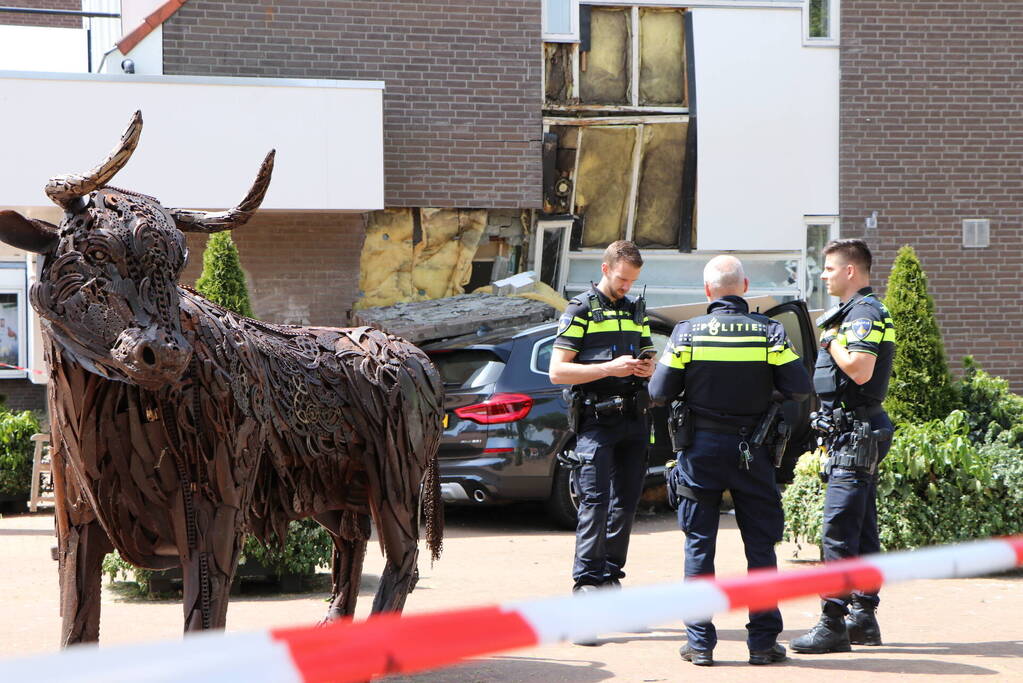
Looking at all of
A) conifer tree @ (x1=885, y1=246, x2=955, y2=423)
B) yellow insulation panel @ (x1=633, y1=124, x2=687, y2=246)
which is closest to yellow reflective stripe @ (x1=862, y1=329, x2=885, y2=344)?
conifer tree @ (x1=885, y1=246, x2=955, y2=423)

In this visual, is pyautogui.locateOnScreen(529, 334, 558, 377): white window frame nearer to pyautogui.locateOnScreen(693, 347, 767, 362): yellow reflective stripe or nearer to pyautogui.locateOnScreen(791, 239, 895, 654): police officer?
pyautogui.locateOnScreen(791, 239, 895, 654): police officer

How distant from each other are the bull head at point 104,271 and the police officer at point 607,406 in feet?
10.8

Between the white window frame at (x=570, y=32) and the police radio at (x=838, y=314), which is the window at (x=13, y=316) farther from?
the police radio at (x=838, y=314)

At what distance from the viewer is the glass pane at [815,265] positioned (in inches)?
618

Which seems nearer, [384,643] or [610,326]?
[384,643]

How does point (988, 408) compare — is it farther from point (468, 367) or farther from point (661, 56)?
point (661, 56)

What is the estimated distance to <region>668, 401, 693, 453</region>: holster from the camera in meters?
6.36

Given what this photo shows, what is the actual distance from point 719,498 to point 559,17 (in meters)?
9.79

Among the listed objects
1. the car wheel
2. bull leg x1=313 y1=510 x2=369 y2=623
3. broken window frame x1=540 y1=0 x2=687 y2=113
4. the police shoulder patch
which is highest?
broken window frame x1=540 y1=0 x2=687 y2=113

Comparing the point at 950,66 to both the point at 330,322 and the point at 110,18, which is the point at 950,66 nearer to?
the point at 330,322

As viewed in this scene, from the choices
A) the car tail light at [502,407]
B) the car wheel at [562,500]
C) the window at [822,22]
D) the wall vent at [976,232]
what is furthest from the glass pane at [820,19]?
the car wheel at [562,500]

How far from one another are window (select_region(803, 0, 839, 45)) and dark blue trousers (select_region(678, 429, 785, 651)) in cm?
1039

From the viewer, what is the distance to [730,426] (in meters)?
6.29

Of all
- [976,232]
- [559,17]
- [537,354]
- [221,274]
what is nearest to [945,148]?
[976,232]
